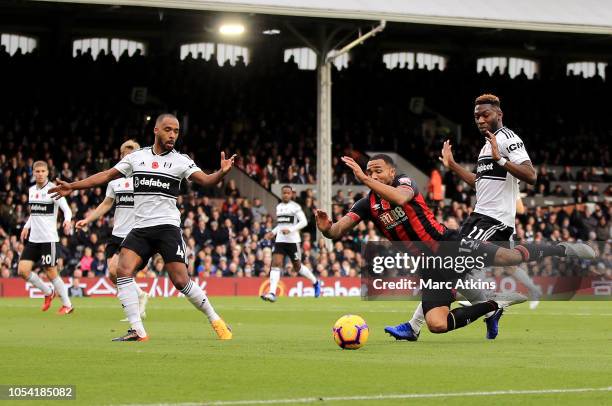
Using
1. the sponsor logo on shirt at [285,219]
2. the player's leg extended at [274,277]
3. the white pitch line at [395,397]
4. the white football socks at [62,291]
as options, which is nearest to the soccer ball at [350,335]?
the white pitch line at [395,397]

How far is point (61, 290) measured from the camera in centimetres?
1938

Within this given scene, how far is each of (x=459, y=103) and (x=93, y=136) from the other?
54.4ft

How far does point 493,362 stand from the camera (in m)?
9.58

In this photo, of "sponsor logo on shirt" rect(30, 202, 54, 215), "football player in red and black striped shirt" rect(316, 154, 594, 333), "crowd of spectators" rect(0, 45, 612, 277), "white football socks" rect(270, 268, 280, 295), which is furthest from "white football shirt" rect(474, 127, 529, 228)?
"crowd of spectators" rect(0, 45, 612, 277)

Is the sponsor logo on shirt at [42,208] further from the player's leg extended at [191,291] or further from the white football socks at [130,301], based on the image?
the player's leg extended at [191,291]

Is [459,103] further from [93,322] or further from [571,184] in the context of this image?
[93,322]

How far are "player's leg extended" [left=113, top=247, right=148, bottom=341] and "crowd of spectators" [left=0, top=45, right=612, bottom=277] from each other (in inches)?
675

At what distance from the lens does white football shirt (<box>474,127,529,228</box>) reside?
12484mm

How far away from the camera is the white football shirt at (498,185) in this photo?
1248cm

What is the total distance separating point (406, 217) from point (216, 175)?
1.94 m

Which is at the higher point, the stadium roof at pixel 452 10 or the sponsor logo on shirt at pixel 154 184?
the stadium roof at pixel 452 10

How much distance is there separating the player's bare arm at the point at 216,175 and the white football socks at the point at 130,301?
1.33 metres

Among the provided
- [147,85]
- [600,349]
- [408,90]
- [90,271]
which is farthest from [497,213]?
[408,90]

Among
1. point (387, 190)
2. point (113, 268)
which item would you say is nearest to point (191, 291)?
point (387, 190)
